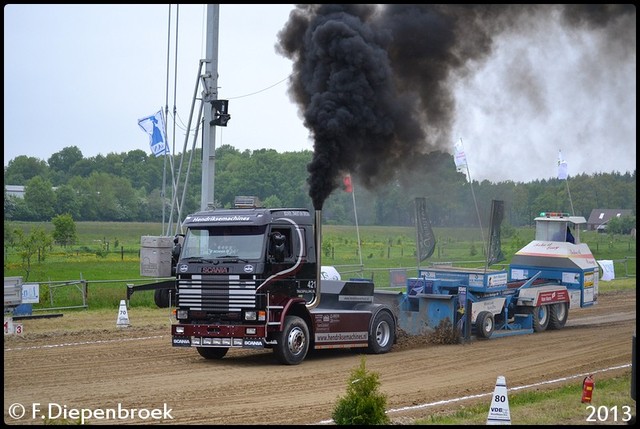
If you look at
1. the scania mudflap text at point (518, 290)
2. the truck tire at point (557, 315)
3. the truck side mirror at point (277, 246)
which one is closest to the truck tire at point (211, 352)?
the truck side mirror at point (277, 246)

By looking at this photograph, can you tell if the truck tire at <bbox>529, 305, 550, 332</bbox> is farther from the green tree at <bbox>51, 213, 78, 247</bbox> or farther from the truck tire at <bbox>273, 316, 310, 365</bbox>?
the green tree at <bbox>51, 213, 78, 247</bbox>

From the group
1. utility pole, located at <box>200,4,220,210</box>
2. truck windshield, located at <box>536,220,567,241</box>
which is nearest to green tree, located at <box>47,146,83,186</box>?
utility pole, located at <box>200,4,220,210</box>

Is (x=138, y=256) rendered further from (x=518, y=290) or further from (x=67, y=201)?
(x=518, y=290)

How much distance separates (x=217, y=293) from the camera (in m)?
16.1

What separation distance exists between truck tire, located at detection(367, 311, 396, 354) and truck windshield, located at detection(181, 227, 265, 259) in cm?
349

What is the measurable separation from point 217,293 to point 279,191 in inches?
1045

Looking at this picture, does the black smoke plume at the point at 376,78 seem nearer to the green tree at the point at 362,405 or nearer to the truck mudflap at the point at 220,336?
the truck mudflap at the point at 220,336

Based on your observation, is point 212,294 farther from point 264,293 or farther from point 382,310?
point 382,310

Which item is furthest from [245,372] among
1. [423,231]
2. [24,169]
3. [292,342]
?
[24,169]

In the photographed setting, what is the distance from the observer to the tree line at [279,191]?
27.5 meters

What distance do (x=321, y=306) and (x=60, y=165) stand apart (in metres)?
63.8

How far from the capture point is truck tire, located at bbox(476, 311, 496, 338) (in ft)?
67.4

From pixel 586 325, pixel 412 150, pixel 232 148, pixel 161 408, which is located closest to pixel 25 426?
pixel 161 408

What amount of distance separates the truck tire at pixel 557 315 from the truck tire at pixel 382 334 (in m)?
6.58
